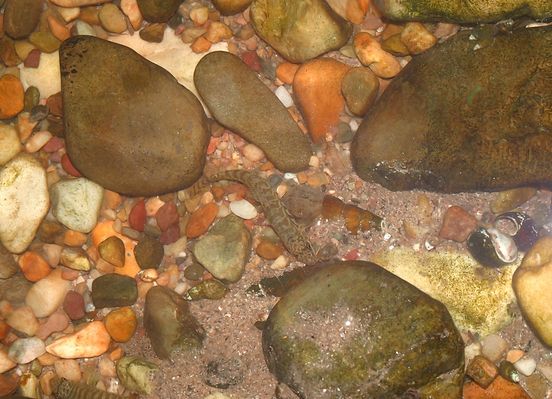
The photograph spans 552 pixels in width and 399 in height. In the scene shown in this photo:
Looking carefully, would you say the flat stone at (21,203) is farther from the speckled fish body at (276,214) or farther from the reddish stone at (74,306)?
the speckled fish body at (276,214)

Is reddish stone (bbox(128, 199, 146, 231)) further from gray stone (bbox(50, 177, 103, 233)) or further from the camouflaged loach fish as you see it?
the camouflaged loach fish

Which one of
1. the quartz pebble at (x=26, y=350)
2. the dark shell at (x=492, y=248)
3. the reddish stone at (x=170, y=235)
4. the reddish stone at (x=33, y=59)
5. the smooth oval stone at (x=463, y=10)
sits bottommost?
the quartz pebble at (x=26, y=350)

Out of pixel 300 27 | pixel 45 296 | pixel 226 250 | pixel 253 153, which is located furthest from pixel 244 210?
pixel 45 296

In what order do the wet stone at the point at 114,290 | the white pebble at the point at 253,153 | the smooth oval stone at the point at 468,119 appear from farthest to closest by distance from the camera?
the white pebble at the point at 253,153 < the wet stone at the point at 114,290 < the smooth oval stone at the point at 468,119

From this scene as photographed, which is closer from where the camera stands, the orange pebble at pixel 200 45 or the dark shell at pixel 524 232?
the dark shell at pixel 524 232

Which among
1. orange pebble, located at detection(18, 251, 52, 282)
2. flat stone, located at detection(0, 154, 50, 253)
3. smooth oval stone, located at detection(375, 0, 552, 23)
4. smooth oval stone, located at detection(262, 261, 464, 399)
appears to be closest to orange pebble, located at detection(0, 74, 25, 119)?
flat stone, located at detection(0, 154, 50, 253)

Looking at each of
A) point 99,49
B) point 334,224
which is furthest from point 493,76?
point 99,49

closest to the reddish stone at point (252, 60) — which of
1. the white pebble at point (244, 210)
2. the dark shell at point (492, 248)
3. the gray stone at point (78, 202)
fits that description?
the white pebble at point (244, 210)

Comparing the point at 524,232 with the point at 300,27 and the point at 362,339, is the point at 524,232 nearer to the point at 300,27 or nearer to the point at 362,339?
the point at 362,339
